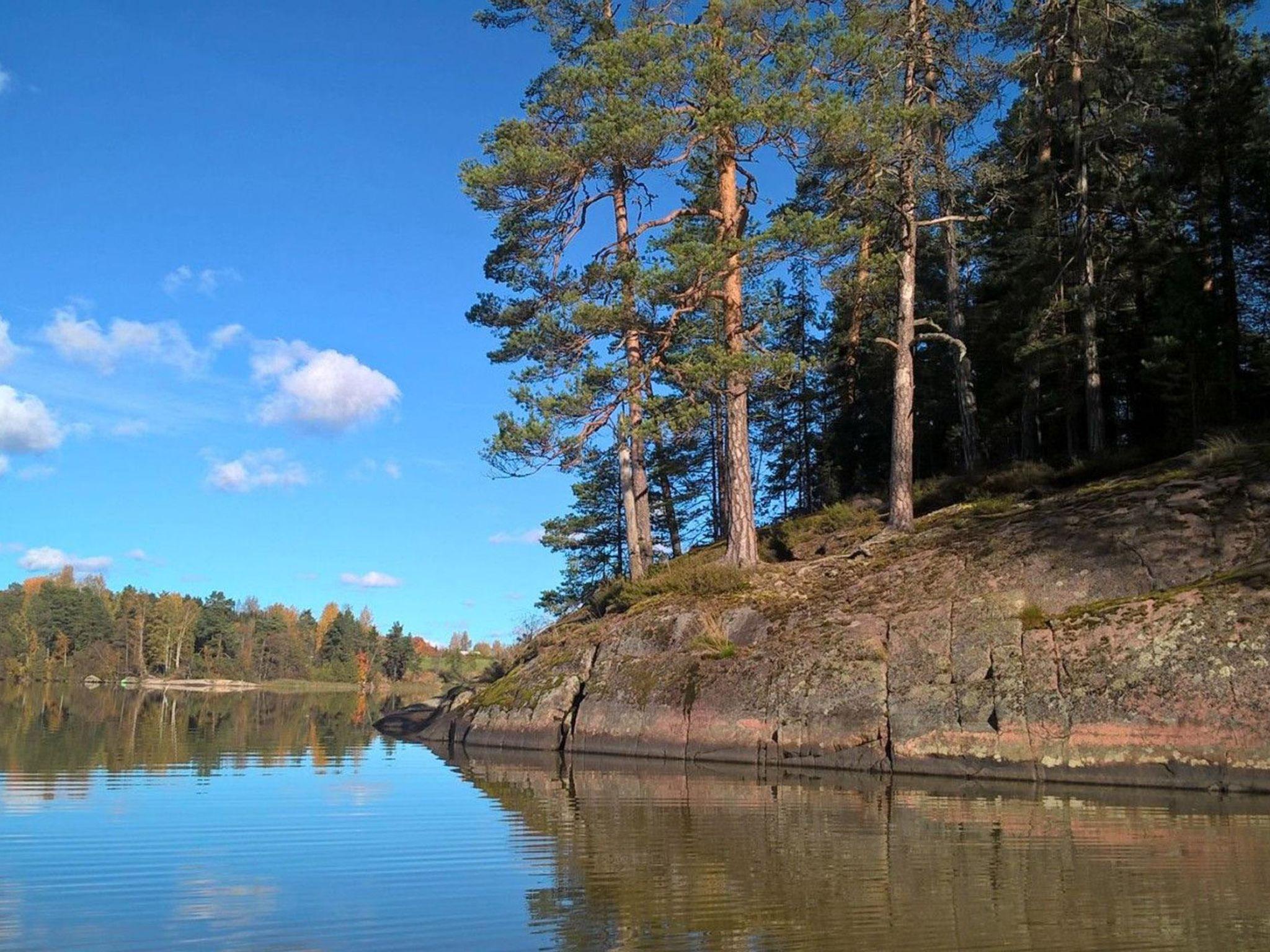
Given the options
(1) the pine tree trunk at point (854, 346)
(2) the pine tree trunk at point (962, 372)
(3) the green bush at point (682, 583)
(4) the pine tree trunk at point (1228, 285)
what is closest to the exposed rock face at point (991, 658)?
(3) the green bush at point (682, 583)

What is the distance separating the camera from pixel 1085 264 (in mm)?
23109

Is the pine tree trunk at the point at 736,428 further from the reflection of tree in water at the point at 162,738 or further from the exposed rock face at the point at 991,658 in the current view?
the reflection of tree in water at the point at 162,738

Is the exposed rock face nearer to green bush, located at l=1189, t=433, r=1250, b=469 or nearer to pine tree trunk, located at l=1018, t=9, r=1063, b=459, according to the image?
green bush, located at l=1189, t=433, r=1250, b=469

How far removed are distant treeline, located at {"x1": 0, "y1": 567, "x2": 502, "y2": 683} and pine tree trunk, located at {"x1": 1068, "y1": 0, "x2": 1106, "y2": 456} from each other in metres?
96.8

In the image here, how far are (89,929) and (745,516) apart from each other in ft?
55.1

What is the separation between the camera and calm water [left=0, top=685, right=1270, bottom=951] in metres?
5.43

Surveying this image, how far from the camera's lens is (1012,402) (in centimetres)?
3022

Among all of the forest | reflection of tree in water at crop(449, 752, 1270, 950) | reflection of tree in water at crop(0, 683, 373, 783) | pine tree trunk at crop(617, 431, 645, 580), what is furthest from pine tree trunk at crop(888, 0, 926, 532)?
reflection of tree in water at crop(0, 683, 373, 783)

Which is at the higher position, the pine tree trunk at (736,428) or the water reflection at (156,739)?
the pine tree trunk at (736,428)

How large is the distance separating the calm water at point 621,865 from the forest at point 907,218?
9.96m

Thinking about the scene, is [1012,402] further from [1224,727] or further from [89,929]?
[89,929]

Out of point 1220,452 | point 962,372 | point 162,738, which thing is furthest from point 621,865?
point 962,372

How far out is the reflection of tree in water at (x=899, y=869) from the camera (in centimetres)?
539

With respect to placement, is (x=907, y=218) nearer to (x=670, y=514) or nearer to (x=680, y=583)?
(x=680, y=583)
